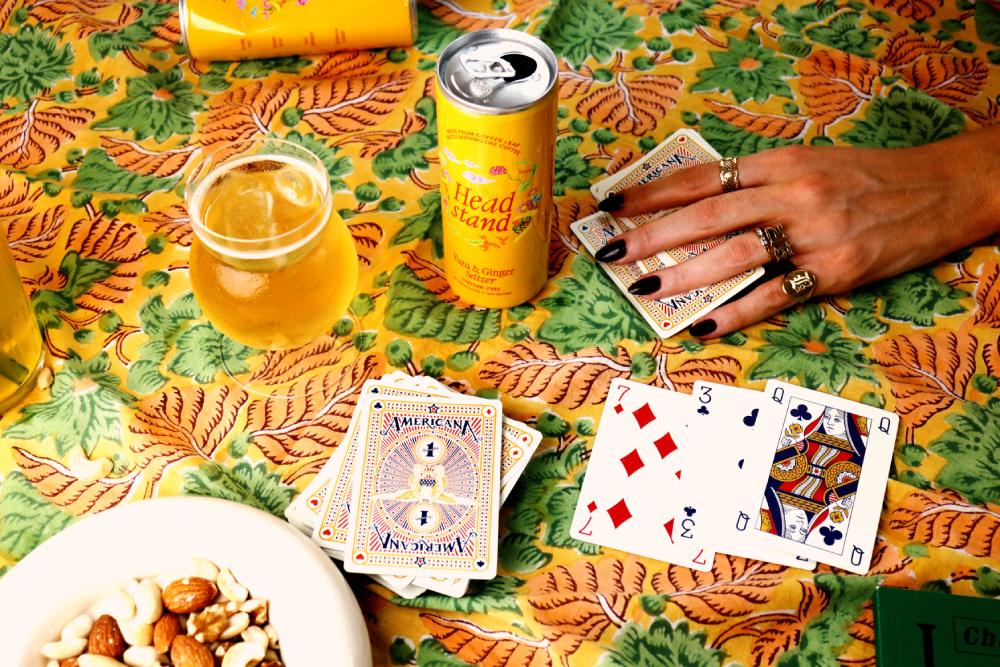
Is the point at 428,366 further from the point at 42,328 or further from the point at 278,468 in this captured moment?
the point at 42,328

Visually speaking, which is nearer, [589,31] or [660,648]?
Result: [660,648]

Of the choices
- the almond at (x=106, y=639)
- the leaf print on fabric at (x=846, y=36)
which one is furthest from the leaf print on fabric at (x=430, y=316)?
the leaf print on fabric at (x=846, y=36)

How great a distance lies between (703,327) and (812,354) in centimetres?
12

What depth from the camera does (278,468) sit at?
950 millimetres

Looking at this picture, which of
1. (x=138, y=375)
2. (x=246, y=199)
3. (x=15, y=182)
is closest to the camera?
(x=246, y=199)

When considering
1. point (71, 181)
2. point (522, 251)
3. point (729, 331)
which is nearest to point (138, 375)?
point (71, 181)

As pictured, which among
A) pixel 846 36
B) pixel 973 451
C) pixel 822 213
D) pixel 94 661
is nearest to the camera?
pixel 94 661

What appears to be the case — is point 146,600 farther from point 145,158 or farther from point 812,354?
point 812,354

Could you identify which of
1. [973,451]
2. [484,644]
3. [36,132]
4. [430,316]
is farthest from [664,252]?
[36,132]

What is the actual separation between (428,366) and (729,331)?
0.34 m

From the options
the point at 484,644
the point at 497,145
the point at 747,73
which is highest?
the point at 497,145

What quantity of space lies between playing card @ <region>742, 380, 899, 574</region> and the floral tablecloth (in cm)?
2

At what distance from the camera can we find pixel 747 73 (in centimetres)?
126

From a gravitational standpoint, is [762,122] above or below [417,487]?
above
